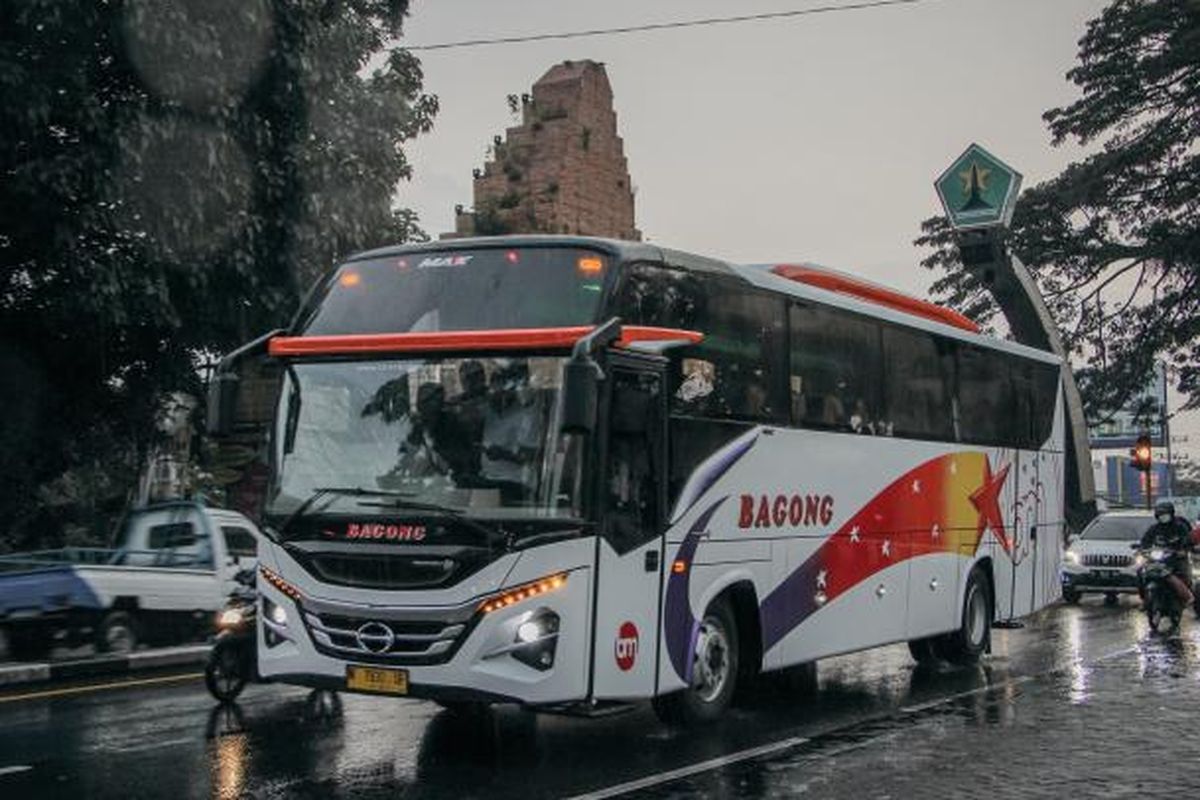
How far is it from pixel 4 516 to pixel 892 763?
15.5 metres

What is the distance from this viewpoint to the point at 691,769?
816 centimetres

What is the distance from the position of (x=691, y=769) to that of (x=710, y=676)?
163cm

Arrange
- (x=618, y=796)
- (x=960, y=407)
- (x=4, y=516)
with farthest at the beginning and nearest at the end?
(x=4, y=516) → (x=960, y=407) → (x=618, y=796)

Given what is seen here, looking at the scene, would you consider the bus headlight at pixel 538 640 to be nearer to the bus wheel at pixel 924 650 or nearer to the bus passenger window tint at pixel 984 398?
the bus passenger window tint at pixel 984 398

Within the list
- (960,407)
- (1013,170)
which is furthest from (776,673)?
(1013,170)

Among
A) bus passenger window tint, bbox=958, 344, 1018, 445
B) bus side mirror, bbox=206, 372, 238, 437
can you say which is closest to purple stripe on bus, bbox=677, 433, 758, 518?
bus side mirror, bbox=206, 372, 238, 437

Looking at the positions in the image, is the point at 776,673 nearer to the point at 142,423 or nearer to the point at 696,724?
the point at 696,724

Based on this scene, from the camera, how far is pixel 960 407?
44.9ft

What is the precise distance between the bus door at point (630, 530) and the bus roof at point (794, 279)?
2.69 ft

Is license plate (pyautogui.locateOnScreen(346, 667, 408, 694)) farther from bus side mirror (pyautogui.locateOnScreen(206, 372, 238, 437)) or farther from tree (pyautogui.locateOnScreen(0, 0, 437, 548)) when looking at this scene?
tree (pyautogui.locateOnScreen(0, 0, 437, 548))

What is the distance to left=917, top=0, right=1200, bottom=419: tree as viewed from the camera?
33938 millimetres

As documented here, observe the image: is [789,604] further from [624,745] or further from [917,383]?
[917,383]

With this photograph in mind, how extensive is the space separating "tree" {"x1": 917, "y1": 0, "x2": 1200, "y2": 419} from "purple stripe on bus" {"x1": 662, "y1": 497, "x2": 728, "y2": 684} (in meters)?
27.6

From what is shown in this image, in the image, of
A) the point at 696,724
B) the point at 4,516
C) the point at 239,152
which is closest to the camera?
the point at 696,724
